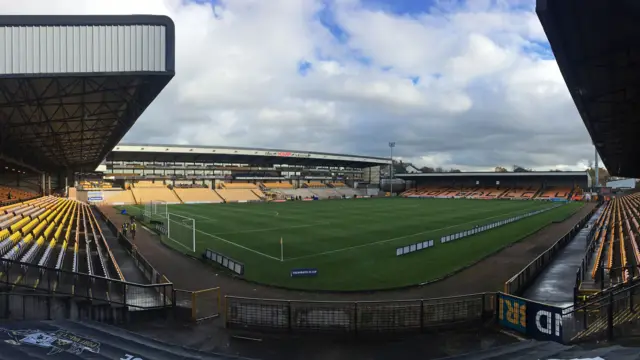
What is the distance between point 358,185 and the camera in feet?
362

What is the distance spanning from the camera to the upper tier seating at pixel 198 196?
75125mm

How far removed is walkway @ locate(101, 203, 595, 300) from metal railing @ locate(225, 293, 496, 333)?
3388 millimetres

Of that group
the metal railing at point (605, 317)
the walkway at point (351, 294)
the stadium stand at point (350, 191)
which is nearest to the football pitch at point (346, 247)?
the walkway at point (351, 294)

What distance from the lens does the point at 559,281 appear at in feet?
52.9

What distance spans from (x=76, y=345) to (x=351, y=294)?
9905 millimetres

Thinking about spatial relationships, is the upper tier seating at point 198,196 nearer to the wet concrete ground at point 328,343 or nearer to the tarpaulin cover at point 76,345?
the wet concrete ground at point 328,343

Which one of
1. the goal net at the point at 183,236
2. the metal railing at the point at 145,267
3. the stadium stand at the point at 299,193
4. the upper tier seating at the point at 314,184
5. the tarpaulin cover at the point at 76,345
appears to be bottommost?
the goal net at the point at 183,236

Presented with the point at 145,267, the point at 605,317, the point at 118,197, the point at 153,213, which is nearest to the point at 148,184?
the point at 118,197

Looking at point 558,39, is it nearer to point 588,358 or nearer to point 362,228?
point 588,358

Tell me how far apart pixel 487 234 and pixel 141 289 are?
2522 cm

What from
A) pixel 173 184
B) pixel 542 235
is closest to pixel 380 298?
pixel 542 235

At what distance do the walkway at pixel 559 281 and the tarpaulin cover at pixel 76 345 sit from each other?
11.3 metres

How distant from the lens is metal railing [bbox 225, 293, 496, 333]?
1062 cm

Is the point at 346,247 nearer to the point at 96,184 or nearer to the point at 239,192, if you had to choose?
the point at 239,192
